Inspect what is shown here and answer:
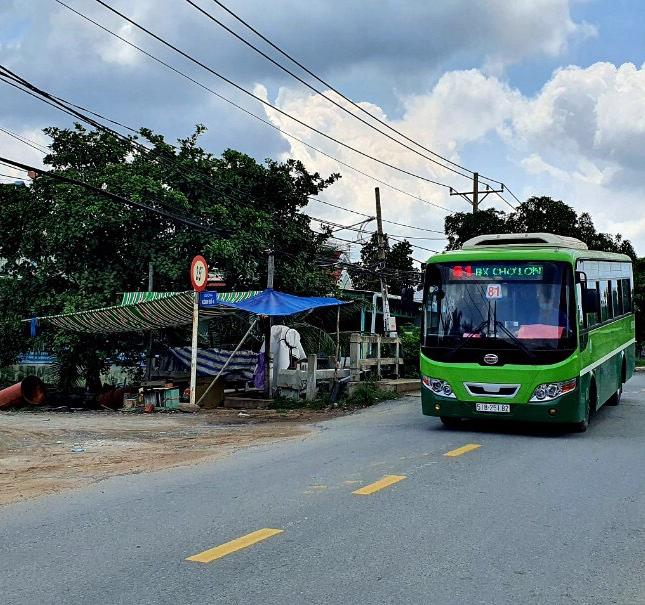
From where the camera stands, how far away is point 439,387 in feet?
41.5

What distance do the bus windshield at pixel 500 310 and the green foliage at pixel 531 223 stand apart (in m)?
23.9

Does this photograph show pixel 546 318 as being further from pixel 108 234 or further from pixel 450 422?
pixel 108 234

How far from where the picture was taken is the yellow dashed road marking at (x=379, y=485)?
7.95 metres

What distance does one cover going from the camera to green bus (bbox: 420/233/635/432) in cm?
1196

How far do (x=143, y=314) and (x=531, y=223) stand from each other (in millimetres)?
22854

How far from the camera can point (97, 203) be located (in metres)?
22.1

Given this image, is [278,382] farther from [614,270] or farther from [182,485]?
[182,485]

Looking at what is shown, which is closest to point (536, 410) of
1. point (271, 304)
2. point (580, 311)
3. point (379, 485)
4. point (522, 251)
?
point (580, 311)

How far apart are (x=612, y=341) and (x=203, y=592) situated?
12.8m

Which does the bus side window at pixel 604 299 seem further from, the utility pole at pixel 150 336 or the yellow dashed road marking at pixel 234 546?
the utility pole at pixel 150 336

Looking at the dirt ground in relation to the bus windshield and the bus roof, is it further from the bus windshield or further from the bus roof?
the bus roof

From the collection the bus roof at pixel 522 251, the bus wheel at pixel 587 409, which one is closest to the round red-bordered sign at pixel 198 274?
the bus roof at pixel 522 251

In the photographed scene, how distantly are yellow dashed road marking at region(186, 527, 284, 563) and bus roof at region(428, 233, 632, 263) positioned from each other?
746 centimetres

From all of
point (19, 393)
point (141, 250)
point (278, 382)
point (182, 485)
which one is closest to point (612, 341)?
point (278, 382)
